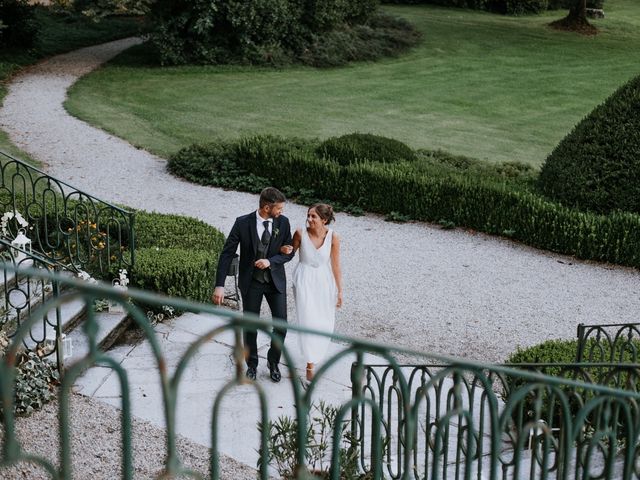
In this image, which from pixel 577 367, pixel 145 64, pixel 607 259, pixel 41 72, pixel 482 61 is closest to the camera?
pixel 577 367

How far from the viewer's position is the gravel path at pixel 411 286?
750 centimetres

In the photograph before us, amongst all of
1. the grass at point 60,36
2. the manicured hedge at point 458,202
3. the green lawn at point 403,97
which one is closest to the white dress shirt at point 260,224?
the manicured hedge at point 458,202

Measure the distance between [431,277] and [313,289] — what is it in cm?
386

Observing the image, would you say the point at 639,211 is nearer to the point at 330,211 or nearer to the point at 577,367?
the point at 330,211

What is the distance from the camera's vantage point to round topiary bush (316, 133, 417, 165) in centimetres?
1619

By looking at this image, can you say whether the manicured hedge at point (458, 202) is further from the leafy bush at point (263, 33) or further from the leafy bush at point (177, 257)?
the leafy bush at point (263, 33)

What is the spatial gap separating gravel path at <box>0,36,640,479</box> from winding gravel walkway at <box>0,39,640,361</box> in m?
0.02

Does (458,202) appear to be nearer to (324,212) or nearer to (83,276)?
(324,212)

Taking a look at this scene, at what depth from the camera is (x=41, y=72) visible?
86.2 feet

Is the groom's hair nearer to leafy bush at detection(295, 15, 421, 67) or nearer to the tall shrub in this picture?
the tall shrub

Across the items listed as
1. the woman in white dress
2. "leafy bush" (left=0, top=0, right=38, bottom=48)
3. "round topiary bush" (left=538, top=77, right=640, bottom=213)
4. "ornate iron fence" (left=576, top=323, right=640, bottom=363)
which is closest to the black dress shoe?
the woman in white dress

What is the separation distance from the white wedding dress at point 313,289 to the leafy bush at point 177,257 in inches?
78.5

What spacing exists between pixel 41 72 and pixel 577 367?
23.4m

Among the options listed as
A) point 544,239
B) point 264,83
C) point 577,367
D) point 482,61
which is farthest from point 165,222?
point 482,61
